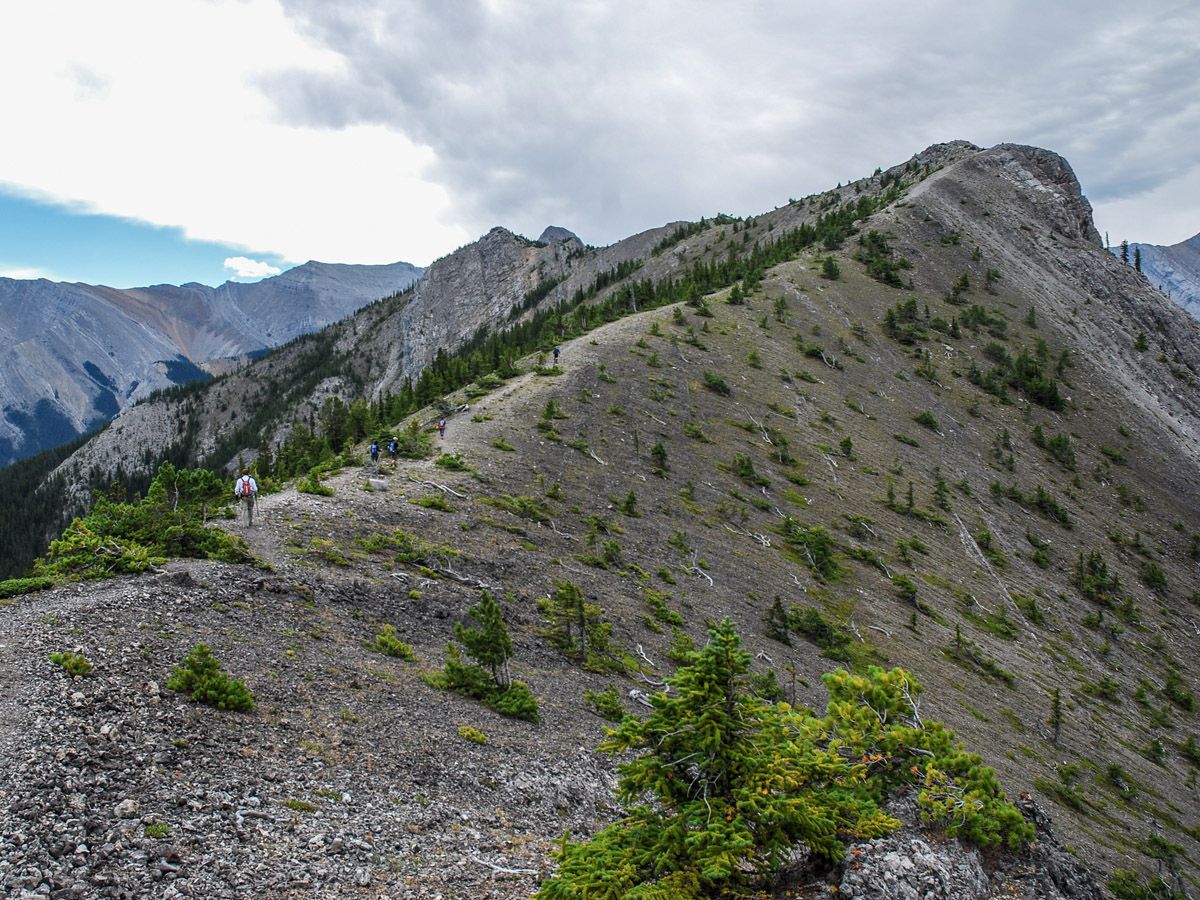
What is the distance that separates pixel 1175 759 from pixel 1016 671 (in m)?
7.55

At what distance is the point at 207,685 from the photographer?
11797mm

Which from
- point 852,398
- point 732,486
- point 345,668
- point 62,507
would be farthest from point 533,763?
point 62,507

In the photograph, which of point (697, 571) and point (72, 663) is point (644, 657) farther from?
point (72, 663)

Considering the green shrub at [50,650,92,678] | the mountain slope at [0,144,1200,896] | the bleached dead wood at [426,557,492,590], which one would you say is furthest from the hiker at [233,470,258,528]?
the green shrub at [50,650,92,678]

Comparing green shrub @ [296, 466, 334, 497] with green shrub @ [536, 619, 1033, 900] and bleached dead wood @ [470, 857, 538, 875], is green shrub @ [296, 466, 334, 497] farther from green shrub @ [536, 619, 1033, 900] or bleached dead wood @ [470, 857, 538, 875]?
green shrub @ [536, 619, 1033, 900]

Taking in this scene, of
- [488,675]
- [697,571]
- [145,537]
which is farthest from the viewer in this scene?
[697,571]

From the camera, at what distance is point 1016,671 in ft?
103

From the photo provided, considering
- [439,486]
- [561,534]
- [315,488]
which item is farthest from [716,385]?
[315,488]

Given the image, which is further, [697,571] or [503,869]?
[697,571]

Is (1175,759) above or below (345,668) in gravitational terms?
below

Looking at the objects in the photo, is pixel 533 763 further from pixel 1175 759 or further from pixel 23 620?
pixel 1175 759

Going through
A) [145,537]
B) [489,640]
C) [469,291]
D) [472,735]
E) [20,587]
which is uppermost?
[469,291]

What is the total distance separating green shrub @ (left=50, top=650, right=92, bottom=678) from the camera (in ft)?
37.2

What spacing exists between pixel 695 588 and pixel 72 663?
20939 millimetres
